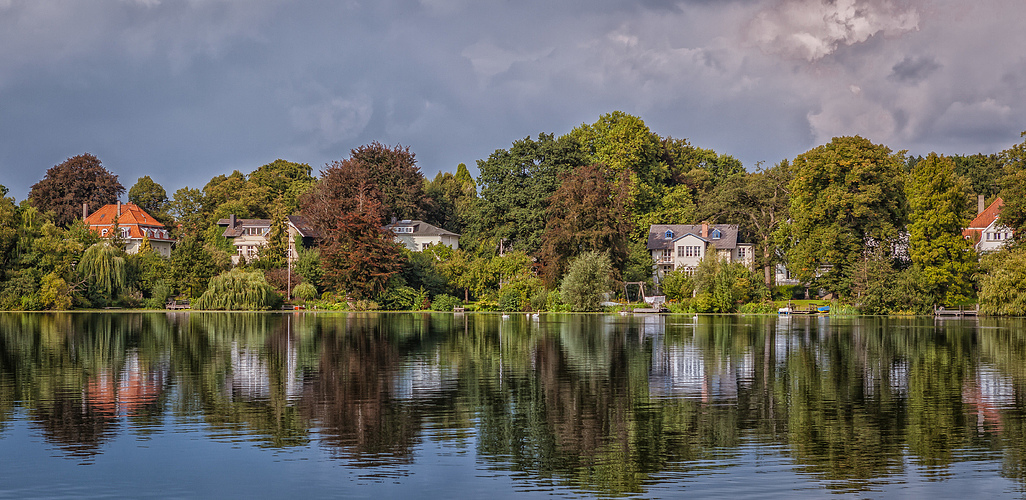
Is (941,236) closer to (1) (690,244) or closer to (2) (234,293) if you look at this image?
(1) (690,244)

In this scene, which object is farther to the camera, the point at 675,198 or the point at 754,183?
the point at 675,198

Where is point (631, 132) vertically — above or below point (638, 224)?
above

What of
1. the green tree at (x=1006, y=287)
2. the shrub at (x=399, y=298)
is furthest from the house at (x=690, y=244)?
the green tree at (x=1006, y=287)

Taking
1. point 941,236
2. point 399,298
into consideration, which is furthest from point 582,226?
point 941,236

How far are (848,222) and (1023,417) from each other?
5831 cm

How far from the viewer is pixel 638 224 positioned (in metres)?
97.2

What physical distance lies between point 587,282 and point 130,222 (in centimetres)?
5472

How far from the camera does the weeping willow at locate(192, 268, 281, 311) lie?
2746 inches

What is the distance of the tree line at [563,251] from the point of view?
6750cm

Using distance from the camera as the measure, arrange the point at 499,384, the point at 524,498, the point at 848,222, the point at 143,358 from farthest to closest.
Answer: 1. the point at 848,222
2. the point at 143,358
3. the point at 499,384
4. the point at 524,498

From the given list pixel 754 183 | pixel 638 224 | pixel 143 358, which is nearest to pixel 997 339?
pixel 143 358

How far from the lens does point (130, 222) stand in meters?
99.6

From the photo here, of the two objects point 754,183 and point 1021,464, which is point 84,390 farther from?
point 754,183

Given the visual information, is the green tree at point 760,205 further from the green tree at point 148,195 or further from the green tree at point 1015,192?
the green tree at point 148,195
